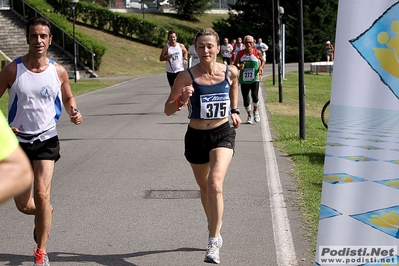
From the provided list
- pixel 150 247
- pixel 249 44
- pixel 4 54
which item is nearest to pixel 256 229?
pixel 150 247

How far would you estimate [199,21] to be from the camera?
273 feet

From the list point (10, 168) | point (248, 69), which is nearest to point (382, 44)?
point (10, 168)

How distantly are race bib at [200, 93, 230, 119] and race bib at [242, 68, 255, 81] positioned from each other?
Answer: 986 centimetres

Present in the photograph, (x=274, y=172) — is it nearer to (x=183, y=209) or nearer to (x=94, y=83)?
(x=183, y=209)

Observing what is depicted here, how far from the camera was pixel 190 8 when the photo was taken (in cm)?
8144

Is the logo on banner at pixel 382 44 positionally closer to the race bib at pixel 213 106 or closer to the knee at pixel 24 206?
the race bib at pixel 213 106

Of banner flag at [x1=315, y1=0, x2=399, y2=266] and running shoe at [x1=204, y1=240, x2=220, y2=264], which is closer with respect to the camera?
banner flag at [x1=315, y1=0, x2=399, y2=266]

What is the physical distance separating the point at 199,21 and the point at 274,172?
242 feet

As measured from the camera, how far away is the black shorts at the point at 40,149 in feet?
19.7

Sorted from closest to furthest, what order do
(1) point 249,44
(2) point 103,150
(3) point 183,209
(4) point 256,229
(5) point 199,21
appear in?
1. (4) point 256,229
2. (3) point 183,209
3. (2) point 103,150
4. (1) point 249,44
5. (5) point 199,21

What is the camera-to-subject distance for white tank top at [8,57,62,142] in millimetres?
5992

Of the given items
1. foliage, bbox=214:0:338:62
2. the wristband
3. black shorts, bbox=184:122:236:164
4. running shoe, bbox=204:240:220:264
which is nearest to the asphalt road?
running shoe, bbox=204:240:220:264

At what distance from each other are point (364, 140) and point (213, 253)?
2118 millimetres

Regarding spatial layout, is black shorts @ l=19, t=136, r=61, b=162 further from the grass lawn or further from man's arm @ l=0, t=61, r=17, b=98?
the grass lawn
